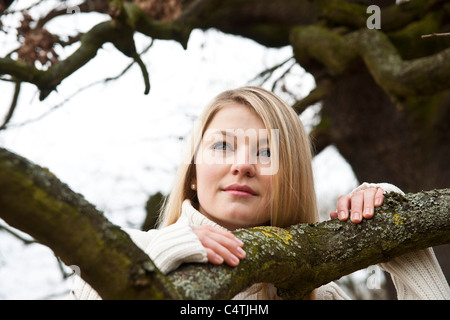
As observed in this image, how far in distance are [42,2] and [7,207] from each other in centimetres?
327

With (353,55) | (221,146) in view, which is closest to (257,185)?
(221,146)

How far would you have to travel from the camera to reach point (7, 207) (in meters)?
1.01

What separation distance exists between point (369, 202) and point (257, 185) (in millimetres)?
445

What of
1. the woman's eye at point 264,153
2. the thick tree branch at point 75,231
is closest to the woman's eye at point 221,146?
the woman's eye at point 264,153

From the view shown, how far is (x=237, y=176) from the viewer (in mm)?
2057

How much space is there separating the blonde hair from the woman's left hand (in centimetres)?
21

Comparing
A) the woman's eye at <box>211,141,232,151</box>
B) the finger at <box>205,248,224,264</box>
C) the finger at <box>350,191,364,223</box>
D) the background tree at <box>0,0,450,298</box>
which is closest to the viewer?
the finger at <box>205,248,224,264</box>

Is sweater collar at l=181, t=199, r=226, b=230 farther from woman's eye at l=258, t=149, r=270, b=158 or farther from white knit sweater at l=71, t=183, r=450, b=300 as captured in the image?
woman's eye at l=258, t=149, r=270, b=158

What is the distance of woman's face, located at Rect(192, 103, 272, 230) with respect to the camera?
6.73 ft

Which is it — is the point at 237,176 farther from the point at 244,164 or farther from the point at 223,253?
the point at 223,253

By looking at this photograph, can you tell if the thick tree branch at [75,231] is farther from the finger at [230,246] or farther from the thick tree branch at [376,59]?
the thick tree branch at [376,59]

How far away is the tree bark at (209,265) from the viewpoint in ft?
3.45

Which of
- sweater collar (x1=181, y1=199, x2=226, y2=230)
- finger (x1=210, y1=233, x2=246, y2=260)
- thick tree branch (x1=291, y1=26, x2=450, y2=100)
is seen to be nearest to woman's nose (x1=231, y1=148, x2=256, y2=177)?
sweater collar (x1=181, y1=199, x2=226, y2=230)

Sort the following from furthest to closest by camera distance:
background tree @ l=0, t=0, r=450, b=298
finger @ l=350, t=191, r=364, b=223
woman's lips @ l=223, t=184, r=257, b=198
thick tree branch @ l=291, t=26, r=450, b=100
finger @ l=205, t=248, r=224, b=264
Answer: background tree @ l=0, t=0, r=450, b=298, thick tree branch @ l=291, t=26, r=450, b=100, woman's lips @ l=223, t=184, r=257, b=198, finger @ l=350, t=191, r=364, b=223, finger @ l=205, t=248, r=224, b=264
